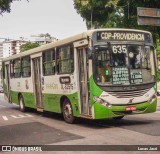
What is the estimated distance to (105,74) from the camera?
11.4 m

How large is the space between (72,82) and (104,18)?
64.6 ft

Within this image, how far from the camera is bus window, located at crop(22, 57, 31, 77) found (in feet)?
58.4

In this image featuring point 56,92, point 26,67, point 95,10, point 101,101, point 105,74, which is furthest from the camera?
point 95,10

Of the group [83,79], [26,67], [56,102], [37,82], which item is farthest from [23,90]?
[83,79]

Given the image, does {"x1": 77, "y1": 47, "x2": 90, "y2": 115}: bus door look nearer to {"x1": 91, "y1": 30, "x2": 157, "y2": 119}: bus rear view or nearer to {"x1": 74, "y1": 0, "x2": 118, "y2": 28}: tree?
→ {"x1": 91, "y1": 30, "x2": 157, "y2": 119}: bus rear view

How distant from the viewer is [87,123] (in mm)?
13203

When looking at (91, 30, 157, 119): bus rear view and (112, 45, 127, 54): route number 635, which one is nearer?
(91, 30, 157, 119): bus rear view

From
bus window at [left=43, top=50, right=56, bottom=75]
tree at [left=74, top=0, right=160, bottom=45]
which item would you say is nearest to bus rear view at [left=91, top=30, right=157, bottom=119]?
bus window at [left=43, top=50, right=56, bottom=75]

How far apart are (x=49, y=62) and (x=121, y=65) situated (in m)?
4.14

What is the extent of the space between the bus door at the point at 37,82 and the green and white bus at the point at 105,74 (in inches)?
92.5

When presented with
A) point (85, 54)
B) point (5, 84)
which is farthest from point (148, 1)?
point (85, 54)

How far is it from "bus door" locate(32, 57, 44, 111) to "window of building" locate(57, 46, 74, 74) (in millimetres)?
2594

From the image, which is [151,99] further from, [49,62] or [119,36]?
[49,62]

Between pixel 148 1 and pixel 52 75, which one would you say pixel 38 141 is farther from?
pixel 148 1
